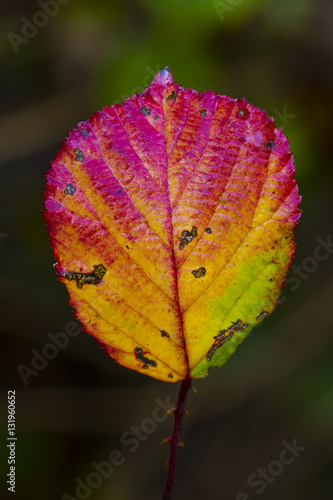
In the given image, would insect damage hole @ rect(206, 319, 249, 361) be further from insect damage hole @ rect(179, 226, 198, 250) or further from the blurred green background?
the blurred green background

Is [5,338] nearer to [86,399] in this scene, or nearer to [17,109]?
[86,399]

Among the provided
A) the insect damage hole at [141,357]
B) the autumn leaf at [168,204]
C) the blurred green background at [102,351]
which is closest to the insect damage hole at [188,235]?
the autumn leaf at [168,204]

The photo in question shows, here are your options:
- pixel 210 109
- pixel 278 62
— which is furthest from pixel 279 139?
pixel 278 62

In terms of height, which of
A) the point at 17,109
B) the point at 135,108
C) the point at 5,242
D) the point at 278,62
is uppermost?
the point at 278,62

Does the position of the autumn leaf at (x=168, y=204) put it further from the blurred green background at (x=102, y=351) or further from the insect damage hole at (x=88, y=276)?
the blurred green background at (x=102, y=351)

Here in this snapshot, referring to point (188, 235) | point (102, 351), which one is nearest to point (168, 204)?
point (188, 235)

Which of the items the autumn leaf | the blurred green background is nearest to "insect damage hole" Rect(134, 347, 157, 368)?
the autumn leaf

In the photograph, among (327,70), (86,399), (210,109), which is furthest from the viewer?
(86,399)
